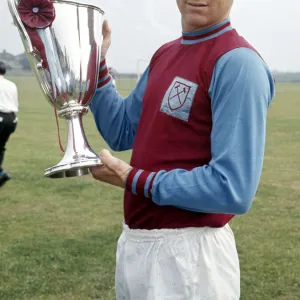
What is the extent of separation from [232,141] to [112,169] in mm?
335

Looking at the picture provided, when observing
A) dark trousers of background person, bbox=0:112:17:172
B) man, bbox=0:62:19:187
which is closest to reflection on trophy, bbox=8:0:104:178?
man, bbox=0:62:19:187

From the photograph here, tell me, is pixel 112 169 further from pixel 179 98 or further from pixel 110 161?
pixel 179 98

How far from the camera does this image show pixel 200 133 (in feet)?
5.00

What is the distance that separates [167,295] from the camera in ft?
5.26

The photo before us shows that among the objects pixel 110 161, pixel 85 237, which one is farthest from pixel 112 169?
pixel 85 237

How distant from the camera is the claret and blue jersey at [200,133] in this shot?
1382mm

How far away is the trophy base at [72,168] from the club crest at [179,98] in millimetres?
244

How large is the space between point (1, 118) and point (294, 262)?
4460 mm

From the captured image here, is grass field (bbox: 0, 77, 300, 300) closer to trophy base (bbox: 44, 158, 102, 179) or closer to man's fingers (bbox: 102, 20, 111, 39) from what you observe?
man's fingers (bbox: 102, 20, 111, 39)

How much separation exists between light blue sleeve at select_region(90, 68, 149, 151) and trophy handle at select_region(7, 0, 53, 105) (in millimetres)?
290

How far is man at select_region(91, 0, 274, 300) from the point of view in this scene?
1.39 meters

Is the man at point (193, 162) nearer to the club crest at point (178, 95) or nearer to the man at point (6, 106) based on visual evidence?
the club crest at point (178, 95)

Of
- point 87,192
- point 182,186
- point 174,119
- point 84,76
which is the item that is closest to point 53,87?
point 84,76

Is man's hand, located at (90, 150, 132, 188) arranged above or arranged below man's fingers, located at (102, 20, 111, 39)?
below
